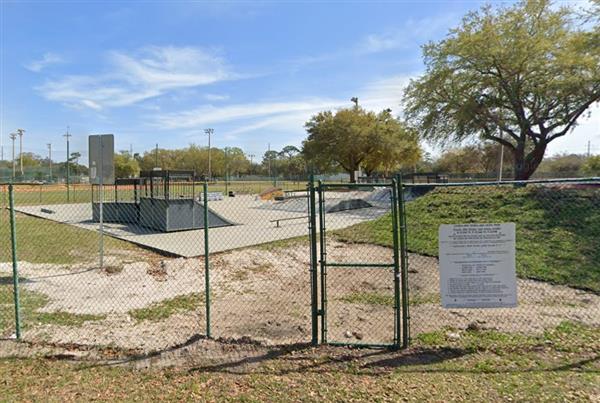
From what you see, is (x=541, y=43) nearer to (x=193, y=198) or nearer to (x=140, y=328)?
(x=193, y=198)

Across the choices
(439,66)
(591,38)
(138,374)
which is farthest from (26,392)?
(439,66)

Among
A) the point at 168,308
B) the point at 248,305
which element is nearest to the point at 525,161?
the point at 248,305

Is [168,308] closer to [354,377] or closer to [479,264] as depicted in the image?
[354,377]

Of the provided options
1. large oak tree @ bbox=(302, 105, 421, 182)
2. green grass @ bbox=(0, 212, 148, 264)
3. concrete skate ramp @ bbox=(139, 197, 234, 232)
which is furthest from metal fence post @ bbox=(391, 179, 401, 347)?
large oak tree @ bbox=(302, 105, 421, 182)

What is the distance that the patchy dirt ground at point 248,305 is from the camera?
15.6 feet

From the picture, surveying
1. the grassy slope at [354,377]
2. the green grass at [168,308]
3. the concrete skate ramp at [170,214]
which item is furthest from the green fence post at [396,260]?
the concrete skate ramp at [170,214]

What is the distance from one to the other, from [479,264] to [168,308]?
180 inches

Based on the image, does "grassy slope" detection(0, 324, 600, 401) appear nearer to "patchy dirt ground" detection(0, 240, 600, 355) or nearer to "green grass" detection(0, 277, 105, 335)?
"patchy dirt ground" detection(0, 240, 600, 355)

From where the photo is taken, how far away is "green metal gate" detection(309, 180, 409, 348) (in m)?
4.16

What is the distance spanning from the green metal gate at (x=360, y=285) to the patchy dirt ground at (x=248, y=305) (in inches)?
1.4

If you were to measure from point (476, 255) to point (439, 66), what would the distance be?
77.7 feet

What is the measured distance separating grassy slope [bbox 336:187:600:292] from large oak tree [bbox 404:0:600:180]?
10216mm

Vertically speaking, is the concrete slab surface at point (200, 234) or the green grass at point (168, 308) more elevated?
the concrete slab surface at point (200, 234)

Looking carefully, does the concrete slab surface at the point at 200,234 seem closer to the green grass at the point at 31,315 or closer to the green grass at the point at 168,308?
the green grass at the point at 168,308
